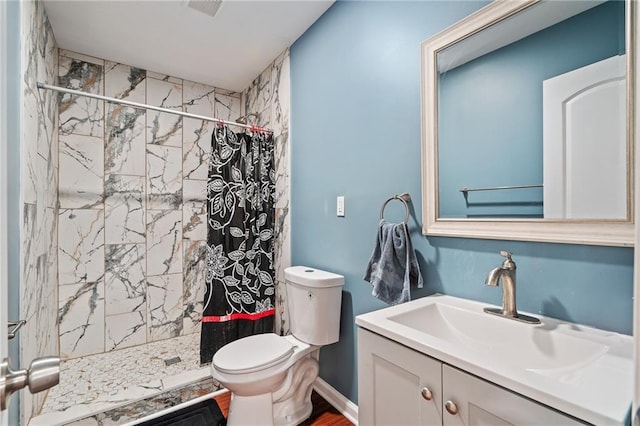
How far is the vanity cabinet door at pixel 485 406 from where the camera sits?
58 centimetres

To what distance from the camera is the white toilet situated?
4.73 ft

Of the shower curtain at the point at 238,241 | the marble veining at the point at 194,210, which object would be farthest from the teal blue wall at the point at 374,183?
the marble veining at the point at 194,210

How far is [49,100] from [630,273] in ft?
9.90

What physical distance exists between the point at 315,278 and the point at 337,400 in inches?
30.1

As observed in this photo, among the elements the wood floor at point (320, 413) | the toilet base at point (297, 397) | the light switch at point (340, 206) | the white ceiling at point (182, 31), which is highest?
the white ceiling at point (182, 31)

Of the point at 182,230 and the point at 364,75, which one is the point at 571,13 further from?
the point at 182,230

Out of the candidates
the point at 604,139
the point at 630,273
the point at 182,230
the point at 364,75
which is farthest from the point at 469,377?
the point at 182,230

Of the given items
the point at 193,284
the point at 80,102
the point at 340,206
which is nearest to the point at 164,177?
the point at 80,102

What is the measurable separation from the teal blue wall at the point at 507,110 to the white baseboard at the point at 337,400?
123cm

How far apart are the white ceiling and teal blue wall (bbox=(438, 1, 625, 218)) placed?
3.78 feet

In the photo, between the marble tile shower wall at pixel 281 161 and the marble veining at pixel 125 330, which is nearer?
the marble tile shower wall at pixel 281 161

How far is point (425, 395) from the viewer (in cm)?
77

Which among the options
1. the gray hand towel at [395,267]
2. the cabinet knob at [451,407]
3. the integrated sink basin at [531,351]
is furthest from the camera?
the gray hand towel at [395,267]

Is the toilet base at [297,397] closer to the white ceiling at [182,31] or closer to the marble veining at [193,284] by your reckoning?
the marble veining at [193,284]
